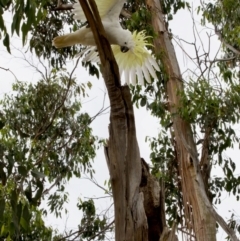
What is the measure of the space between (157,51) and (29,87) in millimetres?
1351

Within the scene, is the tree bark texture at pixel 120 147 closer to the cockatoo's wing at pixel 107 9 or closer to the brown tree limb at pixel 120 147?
the brown tree limb at pixel 120 147

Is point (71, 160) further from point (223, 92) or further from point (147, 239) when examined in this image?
point (147, 239)

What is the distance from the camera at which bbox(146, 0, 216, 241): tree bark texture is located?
4.47 m

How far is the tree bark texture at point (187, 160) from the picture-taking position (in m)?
4.47

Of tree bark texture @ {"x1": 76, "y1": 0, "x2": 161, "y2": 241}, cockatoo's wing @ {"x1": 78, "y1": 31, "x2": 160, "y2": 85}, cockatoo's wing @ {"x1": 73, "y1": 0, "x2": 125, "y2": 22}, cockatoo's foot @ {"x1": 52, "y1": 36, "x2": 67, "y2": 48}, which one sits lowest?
tree bark texture @ {"x1": 76, "y1": 0, "x2": 161, "y2": 241}

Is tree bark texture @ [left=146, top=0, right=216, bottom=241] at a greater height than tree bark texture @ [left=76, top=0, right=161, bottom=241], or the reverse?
tree bark texture @ [left=146, top=0, right=216, bottom=241]

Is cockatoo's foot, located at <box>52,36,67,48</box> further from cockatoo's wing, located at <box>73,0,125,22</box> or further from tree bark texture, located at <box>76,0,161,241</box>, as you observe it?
tree bark texture, located at <box>76,0,161,241</box>

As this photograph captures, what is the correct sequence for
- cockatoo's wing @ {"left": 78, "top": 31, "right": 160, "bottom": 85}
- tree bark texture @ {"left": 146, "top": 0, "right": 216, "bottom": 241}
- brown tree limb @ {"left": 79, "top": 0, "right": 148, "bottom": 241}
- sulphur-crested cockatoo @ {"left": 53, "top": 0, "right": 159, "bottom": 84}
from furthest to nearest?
tree bark texture @ {"left": 146, "top": 0, "right": 216, "bottom": 241} < cockatoo's wing @ {"left": 78, "top": 31, "right": 160, "bottom": 85} < sulphur-crested cockatoo @ {"left": 53, "top": 0, "right": 159, "bottom": 84} < brown tree limb @ {"left": 79, "top": 0, "right": 148, "bottom": 241}

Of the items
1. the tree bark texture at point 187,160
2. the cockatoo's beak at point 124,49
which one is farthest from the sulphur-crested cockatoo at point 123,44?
the tree bark texture at point 187,160

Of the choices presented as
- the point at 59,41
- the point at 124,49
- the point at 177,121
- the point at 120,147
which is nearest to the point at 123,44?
the point at 124,49

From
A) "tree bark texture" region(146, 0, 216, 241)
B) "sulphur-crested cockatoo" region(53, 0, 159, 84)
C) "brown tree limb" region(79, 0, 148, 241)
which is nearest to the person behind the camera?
"brown tree limb" region(79, 0, 148, 241)

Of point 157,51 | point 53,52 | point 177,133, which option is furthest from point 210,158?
point 53,52

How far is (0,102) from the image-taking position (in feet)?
17.7

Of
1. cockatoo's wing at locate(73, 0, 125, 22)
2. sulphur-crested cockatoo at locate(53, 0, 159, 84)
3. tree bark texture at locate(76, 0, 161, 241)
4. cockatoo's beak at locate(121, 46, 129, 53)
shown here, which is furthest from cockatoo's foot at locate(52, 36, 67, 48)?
tree bark texture at locate(76, 0, 161, 241)
